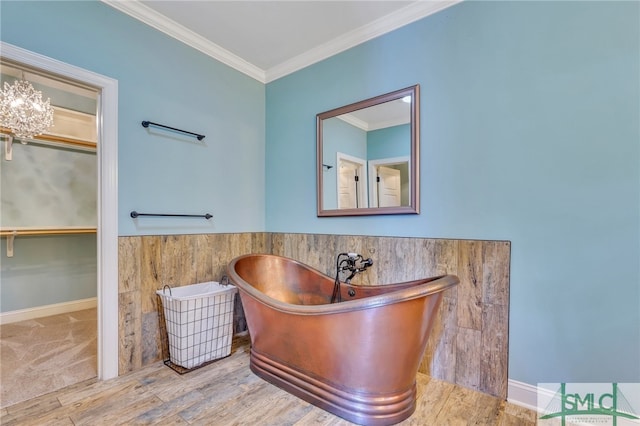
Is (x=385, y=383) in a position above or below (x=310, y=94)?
below

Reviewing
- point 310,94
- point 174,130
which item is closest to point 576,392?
point 310,94

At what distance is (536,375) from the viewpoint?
1601 mm

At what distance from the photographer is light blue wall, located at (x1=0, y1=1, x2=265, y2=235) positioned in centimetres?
175

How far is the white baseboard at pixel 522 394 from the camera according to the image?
159 centimetres

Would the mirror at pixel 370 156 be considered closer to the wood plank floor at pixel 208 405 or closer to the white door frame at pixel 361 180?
the white door frame at pixel 361 180

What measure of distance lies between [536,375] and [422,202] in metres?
1.17

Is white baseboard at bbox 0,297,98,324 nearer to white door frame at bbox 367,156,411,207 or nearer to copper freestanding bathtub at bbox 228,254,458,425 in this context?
copper freestanding bathtub at bbox 228,254,458,425

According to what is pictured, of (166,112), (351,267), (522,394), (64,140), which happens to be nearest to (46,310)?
(64,140)

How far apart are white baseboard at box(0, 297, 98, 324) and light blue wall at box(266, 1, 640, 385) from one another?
374 centimetres

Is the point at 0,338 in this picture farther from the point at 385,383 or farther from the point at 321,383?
the point at 385,383

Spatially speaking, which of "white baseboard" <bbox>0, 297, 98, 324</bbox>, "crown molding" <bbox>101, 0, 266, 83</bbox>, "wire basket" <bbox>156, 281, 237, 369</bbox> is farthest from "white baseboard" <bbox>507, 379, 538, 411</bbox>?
"white baseboard" <bbox>0, 297, 98, 324</bbox>

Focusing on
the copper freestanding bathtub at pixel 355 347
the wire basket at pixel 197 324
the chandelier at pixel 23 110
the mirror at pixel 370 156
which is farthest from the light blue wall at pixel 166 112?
the chandelier at pixel 23 110

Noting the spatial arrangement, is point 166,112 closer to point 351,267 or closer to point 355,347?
point 351,267

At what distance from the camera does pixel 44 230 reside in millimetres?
3031
